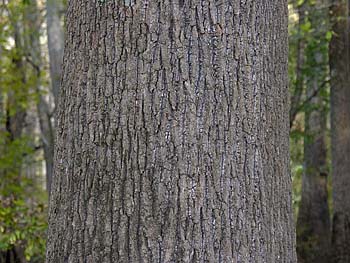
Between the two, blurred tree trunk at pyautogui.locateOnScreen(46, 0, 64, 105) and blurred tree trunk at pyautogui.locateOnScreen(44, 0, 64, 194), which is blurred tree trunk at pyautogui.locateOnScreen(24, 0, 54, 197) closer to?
blurred tree trunk at pyautogui.locateOnScreen(44, 0, 64, 194)

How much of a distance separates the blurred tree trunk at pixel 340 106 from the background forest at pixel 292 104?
0.02 meters

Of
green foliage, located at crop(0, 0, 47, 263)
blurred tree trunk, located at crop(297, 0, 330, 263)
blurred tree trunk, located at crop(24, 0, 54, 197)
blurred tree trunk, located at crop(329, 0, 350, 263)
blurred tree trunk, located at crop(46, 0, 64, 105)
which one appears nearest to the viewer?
green foliage, located at crop(0, 0, 47, 263)

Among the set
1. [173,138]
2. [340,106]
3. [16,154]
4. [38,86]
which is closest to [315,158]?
[340,106]

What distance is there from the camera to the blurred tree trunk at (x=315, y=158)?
1252 centimetres

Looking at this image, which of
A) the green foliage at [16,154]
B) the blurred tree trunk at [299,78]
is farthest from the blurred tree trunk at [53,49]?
the blurred tree trunk at [299,78]

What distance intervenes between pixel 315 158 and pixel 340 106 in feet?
9.39

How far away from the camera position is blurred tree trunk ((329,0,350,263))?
38.0 feet

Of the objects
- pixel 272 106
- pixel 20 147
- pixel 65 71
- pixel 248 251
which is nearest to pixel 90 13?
pixel 65 71

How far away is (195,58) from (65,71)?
629 mm

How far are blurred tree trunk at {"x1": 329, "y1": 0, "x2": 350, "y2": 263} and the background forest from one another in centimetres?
2

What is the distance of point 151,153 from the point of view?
2535 mm

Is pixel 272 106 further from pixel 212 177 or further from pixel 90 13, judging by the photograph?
pixel 90 13

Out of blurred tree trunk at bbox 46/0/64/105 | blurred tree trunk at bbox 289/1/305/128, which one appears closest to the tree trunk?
blurred tree trunk at bbox 46/0/64/105

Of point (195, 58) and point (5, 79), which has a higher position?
point (5, 79)
